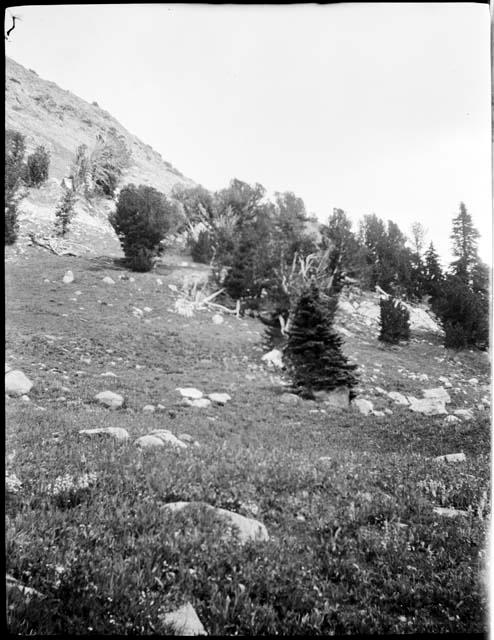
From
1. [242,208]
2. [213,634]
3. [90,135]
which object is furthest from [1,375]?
[242,208]

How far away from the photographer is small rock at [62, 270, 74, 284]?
7898 millimetres

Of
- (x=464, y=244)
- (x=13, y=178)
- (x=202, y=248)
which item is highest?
Answer: (x=13, y=178)

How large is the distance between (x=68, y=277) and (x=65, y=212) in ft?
4.42

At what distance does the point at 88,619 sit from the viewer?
3.30 meters

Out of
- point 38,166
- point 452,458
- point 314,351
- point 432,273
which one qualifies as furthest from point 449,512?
→ point 38,166

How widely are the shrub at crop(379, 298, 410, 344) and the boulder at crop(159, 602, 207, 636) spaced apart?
7.84m

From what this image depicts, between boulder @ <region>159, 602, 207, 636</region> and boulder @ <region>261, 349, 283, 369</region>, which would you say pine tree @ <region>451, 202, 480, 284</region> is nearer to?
boulder @ <region>261, 349, 283, 369</region>

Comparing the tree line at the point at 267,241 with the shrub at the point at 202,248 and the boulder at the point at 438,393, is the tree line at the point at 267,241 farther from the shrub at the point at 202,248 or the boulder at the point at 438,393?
the boulder at the point at 438,393

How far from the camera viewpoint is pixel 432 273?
864 centimetres

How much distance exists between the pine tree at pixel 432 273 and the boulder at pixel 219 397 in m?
5.27

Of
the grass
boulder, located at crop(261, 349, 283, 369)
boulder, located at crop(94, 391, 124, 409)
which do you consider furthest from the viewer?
boulder, located at crop(261, 349, 283, 369)

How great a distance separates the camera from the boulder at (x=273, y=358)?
33.8 ft

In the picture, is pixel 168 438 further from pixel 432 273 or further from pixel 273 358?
pixel 432 273

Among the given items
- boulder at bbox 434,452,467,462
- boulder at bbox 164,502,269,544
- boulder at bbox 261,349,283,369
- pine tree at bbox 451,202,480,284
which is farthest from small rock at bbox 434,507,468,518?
boulder at bbox 261,349,283,369
